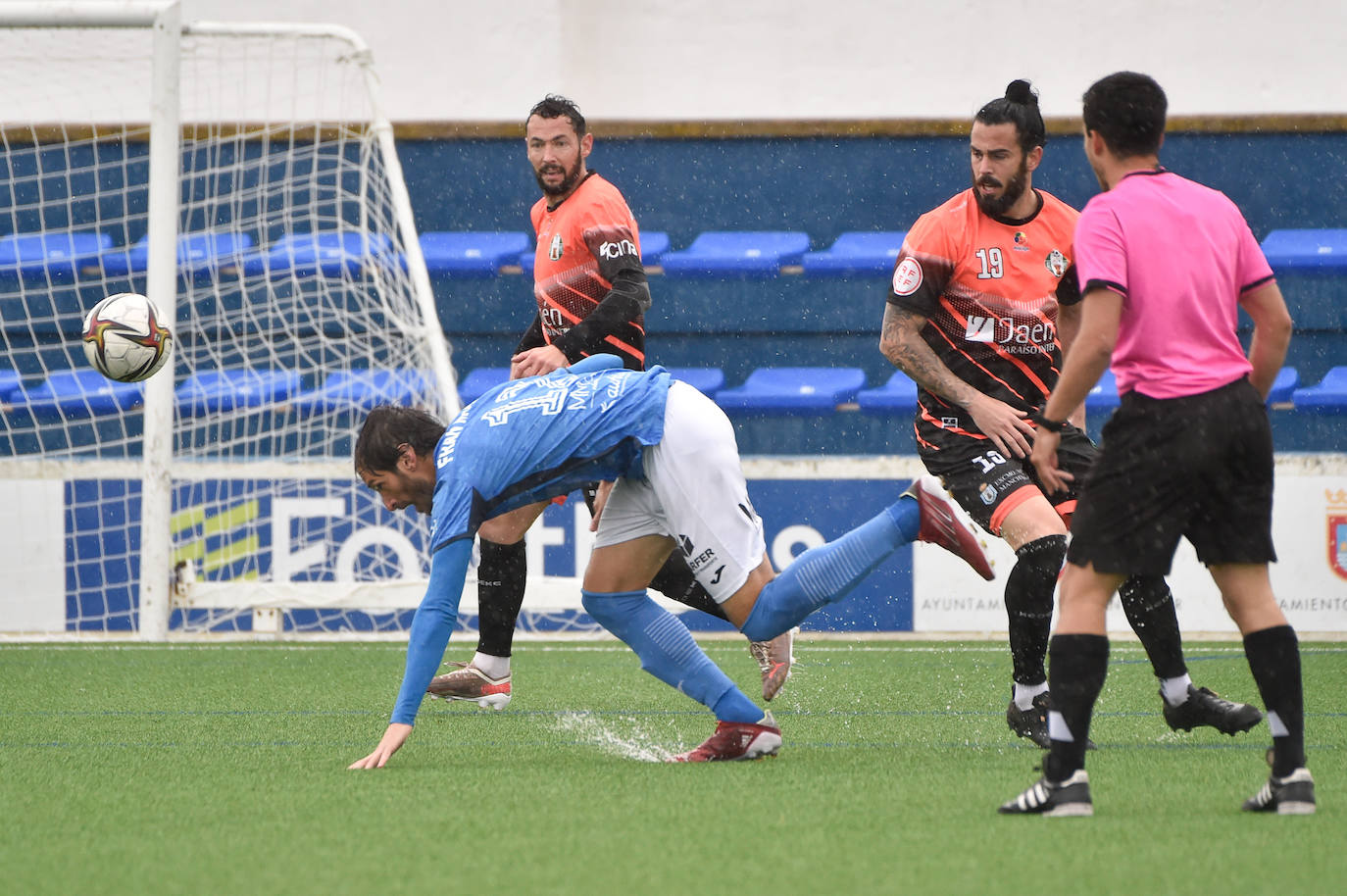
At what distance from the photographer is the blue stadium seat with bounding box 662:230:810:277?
11.5m

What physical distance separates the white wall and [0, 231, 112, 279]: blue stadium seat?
2.15 m

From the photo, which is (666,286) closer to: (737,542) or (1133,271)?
(737,542)

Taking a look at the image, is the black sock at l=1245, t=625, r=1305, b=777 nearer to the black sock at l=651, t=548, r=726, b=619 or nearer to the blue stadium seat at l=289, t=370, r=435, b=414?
the black sock at l=651, t=548, r=726, b=619

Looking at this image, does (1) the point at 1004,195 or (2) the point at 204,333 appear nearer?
(1) the point at 1004,195

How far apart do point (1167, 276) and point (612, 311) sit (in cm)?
257

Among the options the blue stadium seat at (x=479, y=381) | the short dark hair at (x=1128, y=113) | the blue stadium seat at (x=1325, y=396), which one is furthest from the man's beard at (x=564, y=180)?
the blue stadium seat at (x=1325, y=396)

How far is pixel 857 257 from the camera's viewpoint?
11.5 m

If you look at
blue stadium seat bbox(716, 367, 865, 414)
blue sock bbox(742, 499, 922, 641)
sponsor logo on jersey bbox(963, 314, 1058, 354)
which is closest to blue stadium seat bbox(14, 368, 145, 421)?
blue stadium seat bbox(716, 367, 865, 414)

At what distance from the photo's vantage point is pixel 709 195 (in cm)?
1212

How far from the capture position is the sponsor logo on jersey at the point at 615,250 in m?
5.78

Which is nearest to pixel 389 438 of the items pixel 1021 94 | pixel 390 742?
pixel 390 742

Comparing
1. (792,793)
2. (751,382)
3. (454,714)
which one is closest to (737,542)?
(792,793)

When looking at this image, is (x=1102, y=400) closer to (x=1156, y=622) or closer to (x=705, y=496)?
(x=1156, y=622)

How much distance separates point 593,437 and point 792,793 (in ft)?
3.61
